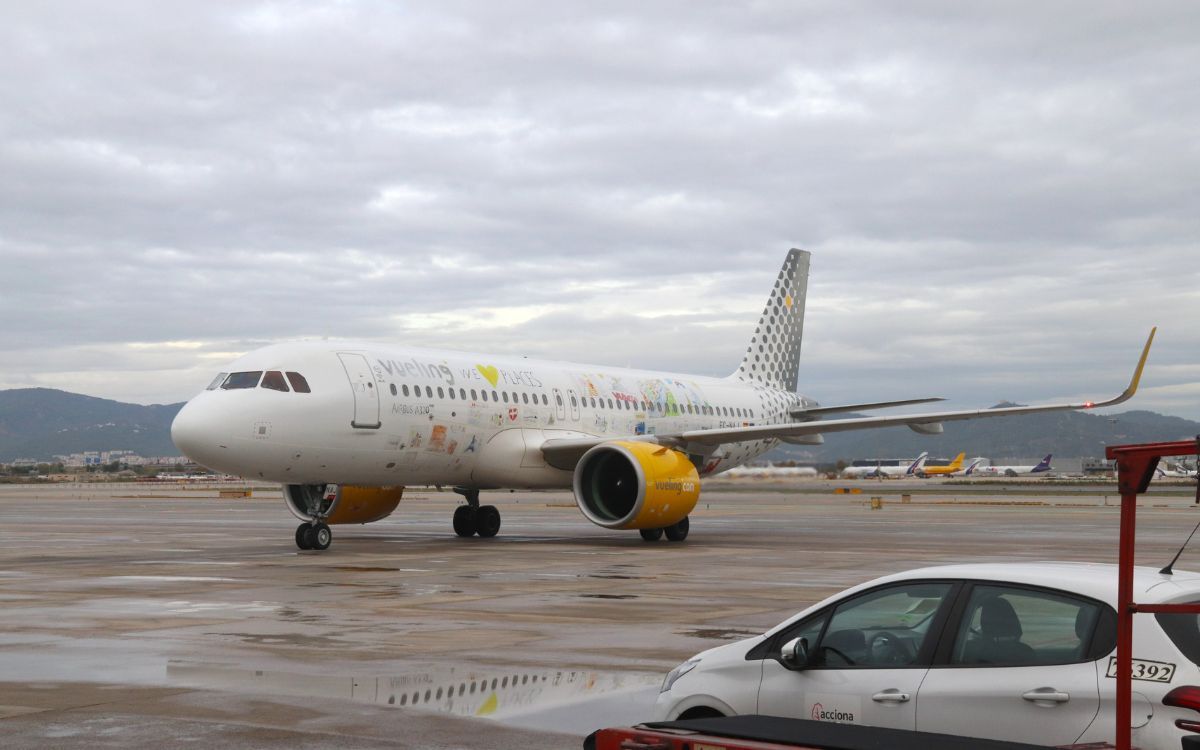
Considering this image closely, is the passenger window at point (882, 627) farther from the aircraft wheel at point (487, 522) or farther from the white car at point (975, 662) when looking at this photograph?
the aircraft wheel at point (487, 522)

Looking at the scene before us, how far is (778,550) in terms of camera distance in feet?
82.0

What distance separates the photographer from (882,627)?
6.72 m

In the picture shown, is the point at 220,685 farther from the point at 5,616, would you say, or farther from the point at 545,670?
the point at 5,616

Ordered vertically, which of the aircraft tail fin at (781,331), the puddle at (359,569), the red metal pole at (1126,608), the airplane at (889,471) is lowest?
the airplane at (889,471)

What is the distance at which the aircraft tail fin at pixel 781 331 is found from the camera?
3988 cm

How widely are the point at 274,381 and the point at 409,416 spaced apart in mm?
2950

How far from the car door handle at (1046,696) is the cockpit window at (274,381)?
19.7m

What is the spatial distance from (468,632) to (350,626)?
4.38 feet

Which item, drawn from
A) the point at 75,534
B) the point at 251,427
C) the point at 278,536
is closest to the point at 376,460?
the point at 251,427

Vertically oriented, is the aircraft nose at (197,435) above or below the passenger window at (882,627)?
above

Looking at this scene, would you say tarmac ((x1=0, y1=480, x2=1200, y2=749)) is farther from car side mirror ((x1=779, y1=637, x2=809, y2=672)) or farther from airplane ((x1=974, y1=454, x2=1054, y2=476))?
airplane ((x1=974, y1=454, x2=1054, y2=476))

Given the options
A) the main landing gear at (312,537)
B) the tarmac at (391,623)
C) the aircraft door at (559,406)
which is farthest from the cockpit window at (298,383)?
the aircraft door at (559,406)

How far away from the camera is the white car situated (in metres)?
5.56

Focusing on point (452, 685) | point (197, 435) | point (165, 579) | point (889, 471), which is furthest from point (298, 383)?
point (889, 471)
